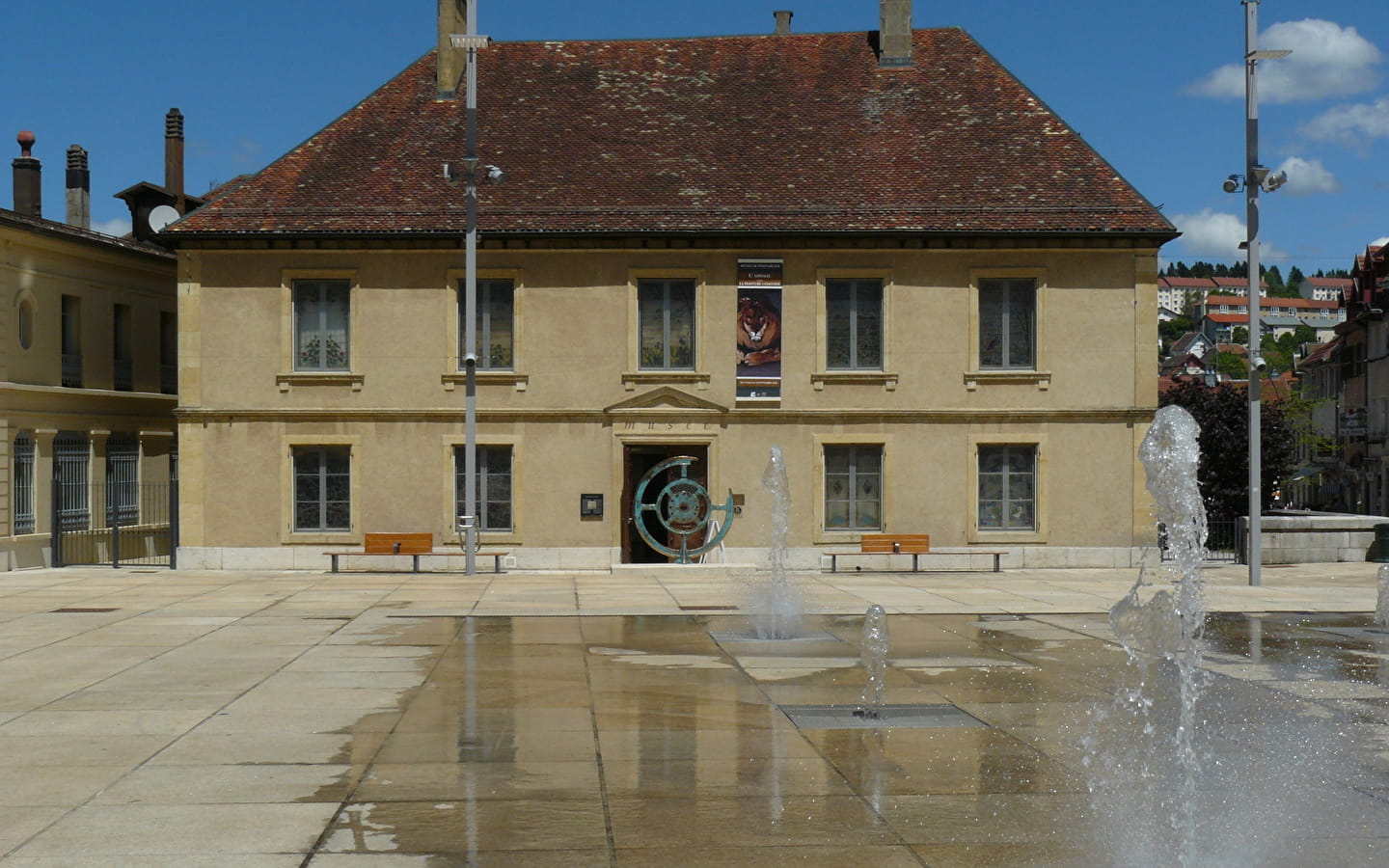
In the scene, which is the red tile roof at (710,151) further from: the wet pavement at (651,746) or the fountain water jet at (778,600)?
the wet pavement at (651,746)

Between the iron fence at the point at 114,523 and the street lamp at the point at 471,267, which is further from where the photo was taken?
the iron fence at the point at 114,523

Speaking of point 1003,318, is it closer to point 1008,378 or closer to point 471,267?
point 1008,378

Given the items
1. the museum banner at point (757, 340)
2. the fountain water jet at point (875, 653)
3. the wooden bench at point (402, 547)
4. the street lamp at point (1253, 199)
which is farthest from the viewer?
the museum banner at point (757, 340)

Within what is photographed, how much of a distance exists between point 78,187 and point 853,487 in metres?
27.1

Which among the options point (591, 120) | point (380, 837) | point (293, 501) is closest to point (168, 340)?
point (293, 501)

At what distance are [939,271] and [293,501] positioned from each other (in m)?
14.0

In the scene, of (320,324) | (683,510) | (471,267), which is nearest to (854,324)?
(683,510)

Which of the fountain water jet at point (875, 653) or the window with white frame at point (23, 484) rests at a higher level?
the window with white frame at point (23, 484)

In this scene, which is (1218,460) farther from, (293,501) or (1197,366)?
(293,501)

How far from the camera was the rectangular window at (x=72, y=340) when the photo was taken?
32625 millimetres

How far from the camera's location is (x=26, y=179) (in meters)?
37.8

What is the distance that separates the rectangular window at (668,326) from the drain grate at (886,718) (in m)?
19.0

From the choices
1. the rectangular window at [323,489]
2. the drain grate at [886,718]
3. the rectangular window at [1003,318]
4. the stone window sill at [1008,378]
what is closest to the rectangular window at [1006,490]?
the stone window sill at [1008,378]

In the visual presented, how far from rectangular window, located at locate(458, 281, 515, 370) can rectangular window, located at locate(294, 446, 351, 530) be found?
3316mm
